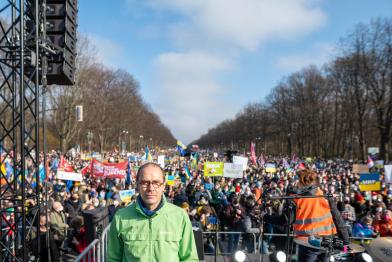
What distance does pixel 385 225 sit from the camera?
8797 millimetres

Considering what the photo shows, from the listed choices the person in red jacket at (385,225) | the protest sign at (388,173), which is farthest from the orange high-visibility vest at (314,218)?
the protest sign at (388,173)

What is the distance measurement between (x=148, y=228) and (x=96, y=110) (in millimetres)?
47775

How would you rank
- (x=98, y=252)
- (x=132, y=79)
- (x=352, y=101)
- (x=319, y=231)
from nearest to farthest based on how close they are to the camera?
(x=319, y=231) → (x=98, y=252) → (x=352, y=101) → (x=132, y=79)

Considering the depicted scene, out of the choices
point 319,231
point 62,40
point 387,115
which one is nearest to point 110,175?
point 62,40

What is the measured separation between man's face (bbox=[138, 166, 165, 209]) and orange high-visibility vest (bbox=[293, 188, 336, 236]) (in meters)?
2.29

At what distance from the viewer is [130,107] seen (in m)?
61.9

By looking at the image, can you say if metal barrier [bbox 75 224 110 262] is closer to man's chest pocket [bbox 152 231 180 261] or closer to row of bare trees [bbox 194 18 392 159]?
man's chest pocket [bbox 152 231 180 261]

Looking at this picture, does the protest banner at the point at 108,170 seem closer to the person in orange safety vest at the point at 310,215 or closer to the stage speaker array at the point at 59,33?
the stage speaker array at the point at 59,33

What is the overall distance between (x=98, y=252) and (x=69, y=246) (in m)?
3.86

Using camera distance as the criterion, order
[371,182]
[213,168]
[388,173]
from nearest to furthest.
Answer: [371,182], [388,173], [213,168]

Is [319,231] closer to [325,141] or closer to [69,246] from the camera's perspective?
[69,246]

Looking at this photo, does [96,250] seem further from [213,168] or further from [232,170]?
[213,168]

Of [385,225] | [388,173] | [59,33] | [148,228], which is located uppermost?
[59,33]

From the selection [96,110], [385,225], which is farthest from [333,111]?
[385,225]
